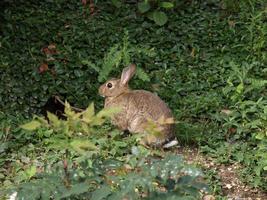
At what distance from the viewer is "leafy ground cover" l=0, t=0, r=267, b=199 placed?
21.9 ft

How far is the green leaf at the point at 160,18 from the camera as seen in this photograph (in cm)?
883

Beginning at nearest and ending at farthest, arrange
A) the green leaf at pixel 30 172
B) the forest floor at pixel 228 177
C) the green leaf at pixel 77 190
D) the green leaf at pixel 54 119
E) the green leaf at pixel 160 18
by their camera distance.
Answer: the green leaf at pixel 54 119 → the green leaf at pixel 77 190 → the green leaf at pixel 30 172 → the forest floor at pixel 228 177 → the green leaf at pixel 160 18

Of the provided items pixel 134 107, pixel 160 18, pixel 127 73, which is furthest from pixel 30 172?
pixel 160 18

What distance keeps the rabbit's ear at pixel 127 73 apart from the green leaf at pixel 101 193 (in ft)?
10.8

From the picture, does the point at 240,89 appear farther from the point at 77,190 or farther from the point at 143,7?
the point at 77,190

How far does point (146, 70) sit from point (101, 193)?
422 cm

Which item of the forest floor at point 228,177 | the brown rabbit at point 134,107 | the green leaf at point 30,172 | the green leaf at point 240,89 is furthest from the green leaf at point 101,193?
the green leaf at point 240,89

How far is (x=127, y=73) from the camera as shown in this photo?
7.34 meters

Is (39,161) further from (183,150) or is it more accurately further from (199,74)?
(199,74)

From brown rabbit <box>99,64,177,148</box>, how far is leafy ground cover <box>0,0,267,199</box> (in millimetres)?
191

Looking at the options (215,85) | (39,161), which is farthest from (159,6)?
(39,161)

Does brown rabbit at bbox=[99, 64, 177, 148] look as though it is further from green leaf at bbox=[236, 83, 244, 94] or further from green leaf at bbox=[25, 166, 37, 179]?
green leaf at bbox=[25, 166, 37, 179]

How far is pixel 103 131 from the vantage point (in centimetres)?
700

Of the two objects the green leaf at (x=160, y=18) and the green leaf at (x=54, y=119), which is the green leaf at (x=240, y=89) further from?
the green leaf at (x=54, y=119)
